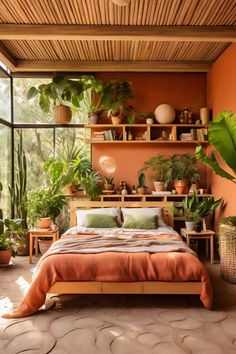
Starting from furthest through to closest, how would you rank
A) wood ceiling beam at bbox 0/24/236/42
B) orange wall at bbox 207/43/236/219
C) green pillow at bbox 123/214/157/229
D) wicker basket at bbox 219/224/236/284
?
green pillow at bbox 123/214/157/229 → orange wall at bbox 207/43/236/219 → wood ceiling beam at bbox 0/24/236/42 → wicker basket at bbox 219/224/236/284

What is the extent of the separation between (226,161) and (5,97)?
4031 millimetres

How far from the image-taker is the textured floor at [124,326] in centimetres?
265

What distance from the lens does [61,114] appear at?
585 centimetres

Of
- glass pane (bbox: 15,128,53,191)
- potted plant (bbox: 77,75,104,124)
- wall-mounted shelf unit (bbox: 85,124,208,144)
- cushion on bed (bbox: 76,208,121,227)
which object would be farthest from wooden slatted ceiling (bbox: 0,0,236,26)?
cushion on bed (bbox: 76,208,121,227)

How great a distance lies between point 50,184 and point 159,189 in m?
2.02

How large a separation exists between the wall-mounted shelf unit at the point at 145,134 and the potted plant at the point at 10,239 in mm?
1895

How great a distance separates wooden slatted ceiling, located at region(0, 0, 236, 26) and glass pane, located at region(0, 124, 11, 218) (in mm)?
2183

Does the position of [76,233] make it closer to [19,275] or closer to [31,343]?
[19,275]

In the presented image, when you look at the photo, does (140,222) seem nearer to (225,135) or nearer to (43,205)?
(43,205)

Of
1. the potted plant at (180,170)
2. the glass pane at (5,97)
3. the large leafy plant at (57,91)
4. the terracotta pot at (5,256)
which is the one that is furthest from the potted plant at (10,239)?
the potted plant at (180,170)

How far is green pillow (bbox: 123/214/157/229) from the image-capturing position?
201 inches

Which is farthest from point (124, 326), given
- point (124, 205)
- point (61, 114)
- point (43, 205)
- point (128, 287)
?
point (61, 114)

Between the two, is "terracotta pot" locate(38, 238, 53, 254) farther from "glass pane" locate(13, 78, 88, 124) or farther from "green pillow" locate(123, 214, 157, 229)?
"glass pane" locate(13, 78, 88, 124)

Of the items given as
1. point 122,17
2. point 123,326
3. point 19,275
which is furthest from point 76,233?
point 122,17
